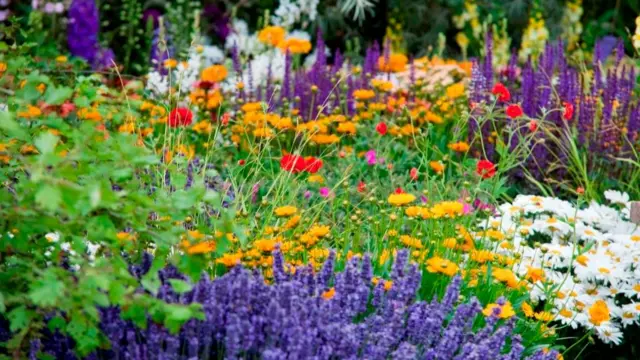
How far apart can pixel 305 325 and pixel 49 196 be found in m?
0.67

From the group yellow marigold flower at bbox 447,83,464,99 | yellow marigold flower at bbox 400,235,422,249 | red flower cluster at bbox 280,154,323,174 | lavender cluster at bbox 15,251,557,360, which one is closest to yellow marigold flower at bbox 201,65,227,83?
yellow marigold flower at bbox 447,83,464,99

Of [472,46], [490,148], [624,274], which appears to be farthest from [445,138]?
[472,46]

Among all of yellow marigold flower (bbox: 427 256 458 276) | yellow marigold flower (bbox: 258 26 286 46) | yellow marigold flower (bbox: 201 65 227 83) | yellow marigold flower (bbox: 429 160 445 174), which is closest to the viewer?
yellow marigold flower (bbox: 427 256 458 276)

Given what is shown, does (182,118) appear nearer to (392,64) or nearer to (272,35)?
(272,35)

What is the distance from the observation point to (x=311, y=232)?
2650 millimetres

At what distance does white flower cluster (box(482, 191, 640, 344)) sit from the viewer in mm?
2891

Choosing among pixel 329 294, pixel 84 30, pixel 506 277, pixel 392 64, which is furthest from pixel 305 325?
pixel 84 30

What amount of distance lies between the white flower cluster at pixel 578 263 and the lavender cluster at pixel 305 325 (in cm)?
54

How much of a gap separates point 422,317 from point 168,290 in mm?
586

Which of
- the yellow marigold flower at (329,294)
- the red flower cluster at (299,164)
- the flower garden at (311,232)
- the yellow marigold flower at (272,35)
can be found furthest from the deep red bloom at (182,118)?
the yellow marigold flower at (272,35)

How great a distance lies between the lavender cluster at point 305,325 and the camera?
6.73 ft

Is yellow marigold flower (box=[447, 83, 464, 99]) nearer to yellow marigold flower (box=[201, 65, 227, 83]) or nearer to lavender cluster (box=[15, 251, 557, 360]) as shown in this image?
yellow marigold flower (box=[201, 65, 227, 83])

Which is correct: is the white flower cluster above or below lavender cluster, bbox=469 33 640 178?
below

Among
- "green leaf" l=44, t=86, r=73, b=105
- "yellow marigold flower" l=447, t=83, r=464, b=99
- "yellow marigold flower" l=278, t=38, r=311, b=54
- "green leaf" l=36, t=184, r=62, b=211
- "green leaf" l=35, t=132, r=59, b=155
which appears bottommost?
"yellow marigold flower" l=447, t=83, r=464, b=99
